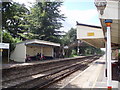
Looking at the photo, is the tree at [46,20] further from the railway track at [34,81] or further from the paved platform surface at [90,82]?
the paved platform surface at [90,82]

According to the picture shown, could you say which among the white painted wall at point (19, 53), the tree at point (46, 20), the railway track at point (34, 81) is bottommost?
the railway track at point (34, 81)

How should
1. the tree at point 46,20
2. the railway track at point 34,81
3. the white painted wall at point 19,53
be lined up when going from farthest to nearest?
the tree at point 46,20
the white painted wall at point 19,53
the railway track at point 34,81

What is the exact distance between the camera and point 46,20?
31.9 m

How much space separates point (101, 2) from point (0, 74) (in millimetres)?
9038

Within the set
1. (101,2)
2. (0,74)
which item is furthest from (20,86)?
(101,2)

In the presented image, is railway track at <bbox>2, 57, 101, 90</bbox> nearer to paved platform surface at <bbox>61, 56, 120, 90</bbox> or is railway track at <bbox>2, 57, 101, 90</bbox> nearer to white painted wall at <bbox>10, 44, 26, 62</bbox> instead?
paved platform surface at <bbox>61, 56, 120, 90</bbox>

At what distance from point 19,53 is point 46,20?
1208 cm

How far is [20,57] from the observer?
21.6 meters

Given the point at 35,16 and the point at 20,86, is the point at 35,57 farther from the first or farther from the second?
the point at 20,86

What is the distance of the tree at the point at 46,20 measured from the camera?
3128 centimetres

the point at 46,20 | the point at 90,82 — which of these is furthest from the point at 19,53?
the point at 90,82

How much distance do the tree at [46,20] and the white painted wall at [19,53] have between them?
8873mm

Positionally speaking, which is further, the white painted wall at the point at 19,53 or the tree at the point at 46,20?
the tree at the point at 46,20

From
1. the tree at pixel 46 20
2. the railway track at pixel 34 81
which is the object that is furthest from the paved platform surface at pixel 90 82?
the tree at pixel 46 20
